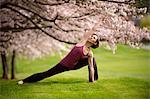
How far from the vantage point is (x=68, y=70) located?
14.1 feet

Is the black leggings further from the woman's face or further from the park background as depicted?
the woman's face

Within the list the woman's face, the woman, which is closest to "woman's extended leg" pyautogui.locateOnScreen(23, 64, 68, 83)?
the woman

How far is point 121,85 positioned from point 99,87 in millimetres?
203

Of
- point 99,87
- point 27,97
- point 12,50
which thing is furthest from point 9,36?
point 99,87

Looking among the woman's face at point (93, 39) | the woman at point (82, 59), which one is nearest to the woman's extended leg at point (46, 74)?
the woman at point (82, 59)

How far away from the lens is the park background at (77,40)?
416cm

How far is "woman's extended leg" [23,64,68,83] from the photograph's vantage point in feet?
14.3

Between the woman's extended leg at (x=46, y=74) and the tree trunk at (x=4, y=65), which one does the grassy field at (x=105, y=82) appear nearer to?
the woman's extended leg at (x=46, y=74)

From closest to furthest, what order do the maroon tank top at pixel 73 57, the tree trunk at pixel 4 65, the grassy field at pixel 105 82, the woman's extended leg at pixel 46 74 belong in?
1. the grassy field at pixel 105 82
2. the maroon tank top at pixel 73 57
3. the woman's extended leg at pixel 46 74
4. the tree trunk at pixel 4 65

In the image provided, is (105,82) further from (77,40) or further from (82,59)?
(77,40)

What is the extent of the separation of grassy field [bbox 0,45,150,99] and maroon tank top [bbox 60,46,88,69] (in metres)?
0.08

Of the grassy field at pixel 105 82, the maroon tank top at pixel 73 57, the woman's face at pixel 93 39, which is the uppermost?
the woman's face at pixel 93 39

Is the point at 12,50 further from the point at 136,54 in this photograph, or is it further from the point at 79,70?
the point at 136,54

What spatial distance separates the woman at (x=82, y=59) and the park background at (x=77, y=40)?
47 millimetres
